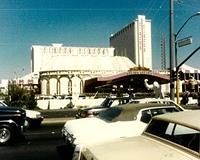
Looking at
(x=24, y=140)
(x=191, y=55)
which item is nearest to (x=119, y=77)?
(x=191, y=55)

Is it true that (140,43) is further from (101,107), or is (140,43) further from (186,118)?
(186,118)

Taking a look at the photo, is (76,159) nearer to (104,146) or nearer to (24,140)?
(104,146)

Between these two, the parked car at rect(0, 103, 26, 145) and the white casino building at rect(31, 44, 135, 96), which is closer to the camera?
the parked car at rect(0, 103, 26, 145)

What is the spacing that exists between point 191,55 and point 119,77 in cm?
7203

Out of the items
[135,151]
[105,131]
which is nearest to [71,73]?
[105,131]

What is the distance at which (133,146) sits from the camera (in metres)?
5.81

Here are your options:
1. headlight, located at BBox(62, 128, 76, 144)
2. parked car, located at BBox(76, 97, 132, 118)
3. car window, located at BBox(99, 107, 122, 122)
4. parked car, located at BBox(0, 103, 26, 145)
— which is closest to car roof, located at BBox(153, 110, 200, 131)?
headlight, located at BBox(62, 128, 76, 144)

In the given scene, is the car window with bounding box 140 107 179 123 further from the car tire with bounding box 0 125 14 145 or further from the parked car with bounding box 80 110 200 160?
the car tire with bounding box 0 125 14 145

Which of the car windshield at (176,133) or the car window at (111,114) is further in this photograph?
the car window at (111,114)

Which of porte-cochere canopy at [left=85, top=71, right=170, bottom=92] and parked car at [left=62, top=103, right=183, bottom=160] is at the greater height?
porte-cochere canopy at [left=85, top=71, right=170, bottom=92]

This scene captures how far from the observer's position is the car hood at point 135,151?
5.23 meters

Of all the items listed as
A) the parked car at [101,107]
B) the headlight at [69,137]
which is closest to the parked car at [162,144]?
the headlight at [69,137]

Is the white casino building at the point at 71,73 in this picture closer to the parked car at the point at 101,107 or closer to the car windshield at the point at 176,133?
the parked car at the point at 101,107

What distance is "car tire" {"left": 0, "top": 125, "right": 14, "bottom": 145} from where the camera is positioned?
48.3 feet
